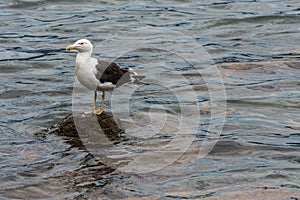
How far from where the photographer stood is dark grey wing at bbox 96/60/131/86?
394 inches

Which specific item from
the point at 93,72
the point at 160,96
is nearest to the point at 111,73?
the point at 93,72

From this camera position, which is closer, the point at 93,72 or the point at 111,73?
the point at 93,72

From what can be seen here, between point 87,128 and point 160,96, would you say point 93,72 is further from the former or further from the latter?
point 160,96

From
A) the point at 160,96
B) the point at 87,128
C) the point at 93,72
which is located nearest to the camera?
the point at 93,72

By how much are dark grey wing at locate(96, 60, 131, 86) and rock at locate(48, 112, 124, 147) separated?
0.58m

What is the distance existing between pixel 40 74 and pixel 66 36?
382cm

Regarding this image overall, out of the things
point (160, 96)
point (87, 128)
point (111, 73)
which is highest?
point (111, 73)

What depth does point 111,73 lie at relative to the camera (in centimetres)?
1023

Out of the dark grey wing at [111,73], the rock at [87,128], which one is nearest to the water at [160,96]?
the rock at [87,128]

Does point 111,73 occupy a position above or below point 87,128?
above

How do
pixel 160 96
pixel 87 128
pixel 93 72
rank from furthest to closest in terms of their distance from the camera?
pixel 160 96 → pixel 87 128 → pixel 93 72

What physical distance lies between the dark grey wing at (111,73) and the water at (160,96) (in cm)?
81

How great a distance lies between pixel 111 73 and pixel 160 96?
3131 mm

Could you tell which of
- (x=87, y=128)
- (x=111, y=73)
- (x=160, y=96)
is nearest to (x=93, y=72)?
(x=111, y=73)
